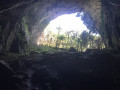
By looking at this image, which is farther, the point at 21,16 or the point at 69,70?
the point at 21,16

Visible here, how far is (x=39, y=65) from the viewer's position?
13.0 meters

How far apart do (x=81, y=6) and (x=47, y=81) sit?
14.4 m

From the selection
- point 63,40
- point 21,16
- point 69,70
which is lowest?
point 69,70

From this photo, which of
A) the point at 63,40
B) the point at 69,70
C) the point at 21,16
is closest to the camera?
the point at 69,70

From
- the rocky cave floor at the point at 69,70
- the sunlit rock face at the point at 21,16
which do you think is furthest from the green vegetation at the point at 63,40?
the rocky cave floor at the point at 69,70

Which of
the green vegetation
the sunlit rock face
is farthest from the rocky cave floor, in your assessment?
the green vegetation

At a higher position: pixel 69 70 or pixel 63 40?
pixel 63 40

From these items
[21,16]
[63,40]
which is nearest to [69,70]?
[21,16]

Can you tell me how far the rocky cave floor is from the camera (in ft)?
38.6

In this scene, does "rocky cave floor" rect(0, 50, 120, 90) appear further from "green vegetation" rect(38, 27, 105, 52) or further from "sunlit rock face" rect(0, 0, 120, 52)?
"green vegetation" rect(38, 27, 105, 52)

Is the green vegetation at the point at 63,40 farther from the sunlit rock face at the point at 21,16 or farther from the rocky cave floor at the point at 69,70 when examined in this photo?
the rocky cave floor at the point at 69,70

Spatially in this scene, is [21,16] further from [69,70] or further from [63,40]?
[63,40]

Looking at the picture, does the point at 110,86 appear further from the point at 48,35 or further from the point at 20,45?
the point at 48,35

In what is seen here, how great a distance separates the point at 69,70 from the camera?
13.4 metres
